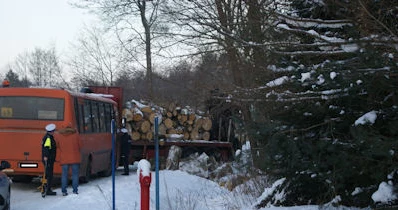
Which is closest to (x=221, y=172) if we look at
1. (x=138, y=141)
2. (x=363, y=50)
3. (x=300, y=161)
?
(x=138, y=141)

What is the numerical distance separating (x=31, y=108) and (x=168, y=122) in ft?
31.3

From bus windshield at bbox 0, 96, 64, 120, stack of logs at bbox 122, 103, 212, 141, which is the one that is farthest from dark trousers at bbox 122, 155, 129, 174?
bus windshield at bbox 0, 96, 64, 120

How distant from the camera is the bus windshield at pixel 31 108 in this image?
15492 millimetres

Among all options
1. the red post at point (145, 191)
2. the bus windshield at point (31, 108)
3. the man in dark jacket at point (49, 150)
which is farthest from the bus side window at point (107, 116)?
the red post at point (145, 191)

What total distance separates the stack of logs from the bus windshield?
8.34 meters

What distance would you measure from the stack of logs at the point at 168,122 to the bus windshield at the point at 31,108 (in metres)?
8.34

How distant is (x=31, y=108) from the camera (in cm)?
1555

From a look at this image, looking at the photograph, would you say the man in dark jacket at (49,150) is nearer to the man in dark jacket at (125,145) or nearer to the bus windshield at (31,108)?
the bus windshield at (31,108)

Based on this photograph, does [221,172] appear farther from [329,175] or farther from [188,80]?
[329,175]

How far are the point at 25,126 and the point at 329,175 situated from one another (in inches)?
383

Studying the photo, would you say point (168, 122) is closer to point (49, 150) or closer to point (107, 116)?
point (107, 116)

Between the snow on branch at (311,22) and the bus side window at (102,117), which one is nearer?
the snow on branch at (311,22)

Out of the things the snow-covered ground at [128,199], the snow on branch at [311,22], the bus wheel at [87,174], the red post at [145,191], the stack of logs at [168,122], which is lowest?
the snow-covered ground at [128,199]

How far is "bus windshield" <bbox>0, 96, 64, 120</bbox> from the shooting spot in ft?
50.8
